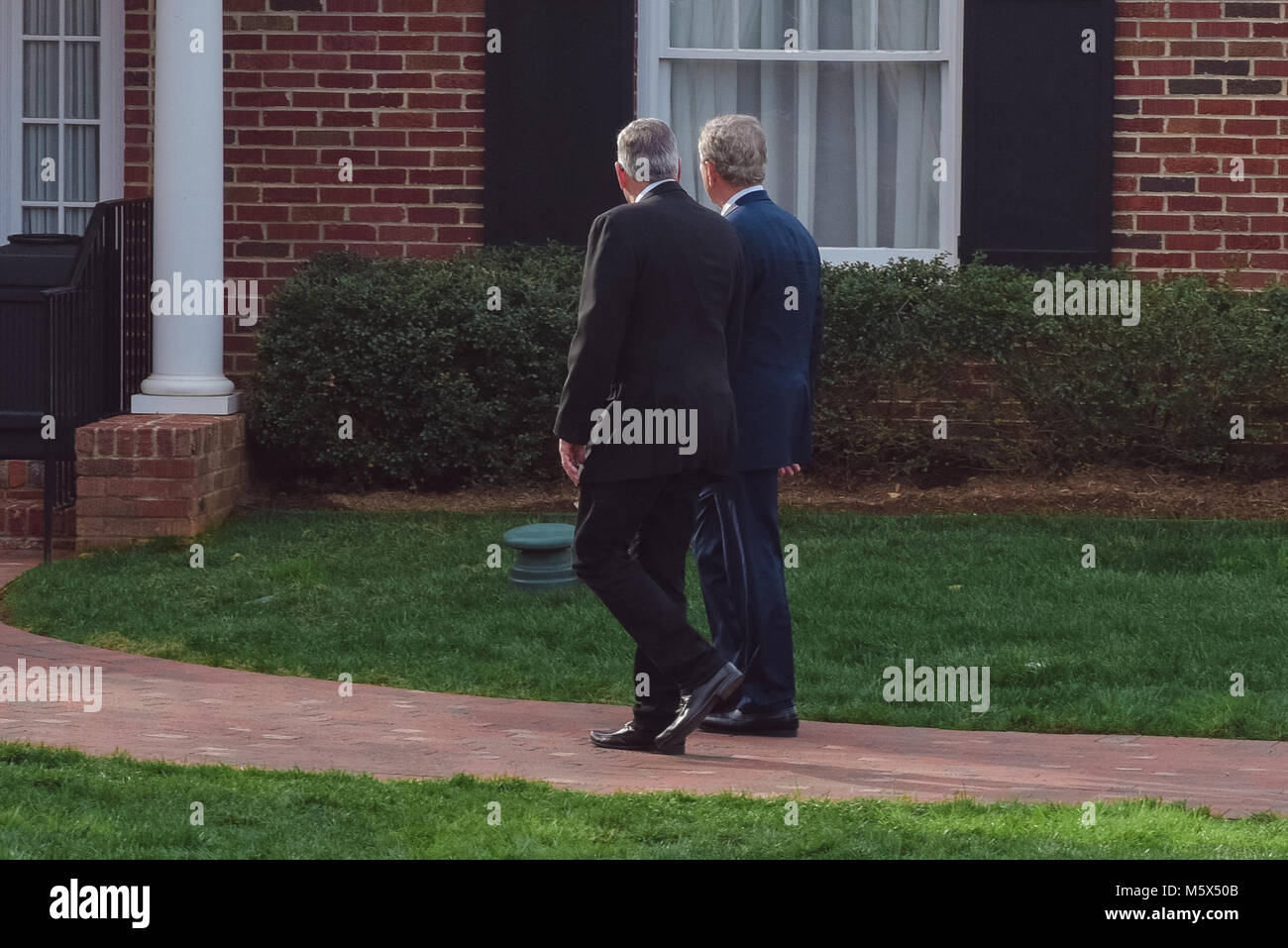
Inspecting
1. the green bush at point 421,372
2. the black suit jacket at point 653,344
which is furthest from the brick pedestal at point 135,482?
the black suit jacket at point 653,344

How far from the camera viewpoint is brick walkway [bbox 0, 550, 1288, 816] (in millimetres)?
5340

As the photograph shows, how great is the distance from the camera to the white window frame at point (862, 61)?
1053 centimetres

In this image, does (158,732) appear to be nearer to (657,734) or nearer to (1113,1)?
(657,734)

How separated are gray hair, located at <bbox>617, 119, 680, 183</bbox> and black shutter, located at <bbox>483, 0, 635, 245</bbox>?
472 cm

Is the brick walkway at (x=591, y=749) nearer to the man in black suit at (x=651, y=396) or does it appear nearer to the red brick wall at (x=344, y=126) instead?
the man in black suit at (x=651, y=396)

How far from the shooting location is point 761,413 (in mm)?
5961

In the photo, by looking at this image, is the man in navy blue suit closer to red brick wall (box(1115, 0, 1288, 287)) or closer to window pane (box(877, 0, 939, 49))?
red brick wall (box(1115, 0, 1288, 287))

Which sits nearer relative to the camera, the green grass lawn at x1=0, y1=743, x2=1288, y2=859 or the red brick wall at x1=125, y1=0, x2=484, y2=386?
the green grass lawn at x1=0, y1=743, x2=1288, y2=859

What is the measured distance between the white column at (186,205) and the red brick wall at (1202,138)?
15.7ft

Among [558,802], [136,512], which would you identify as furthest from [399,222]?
[558,802]

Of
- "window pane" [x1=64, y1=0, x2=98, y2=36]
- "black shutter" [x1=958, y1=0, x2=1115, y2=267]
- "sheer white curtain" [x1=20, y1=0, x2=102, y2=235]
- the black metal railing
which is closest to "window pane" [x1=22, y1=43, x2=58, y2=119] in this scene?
"sheer white curtain" [x1=20, y1=0, x2=102, y2=235]

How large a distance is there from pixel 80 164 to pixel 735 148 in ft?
20.1

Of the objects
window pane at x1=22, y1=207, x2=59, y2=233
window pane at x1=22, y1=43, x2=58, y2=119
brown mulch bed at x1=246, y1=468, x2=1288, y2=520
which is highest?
window pane at x1=22, y1=43, x2=58, y2=119

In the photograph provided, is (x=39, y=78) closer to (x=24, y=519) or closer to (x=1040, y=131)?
(x=24, y=519)
